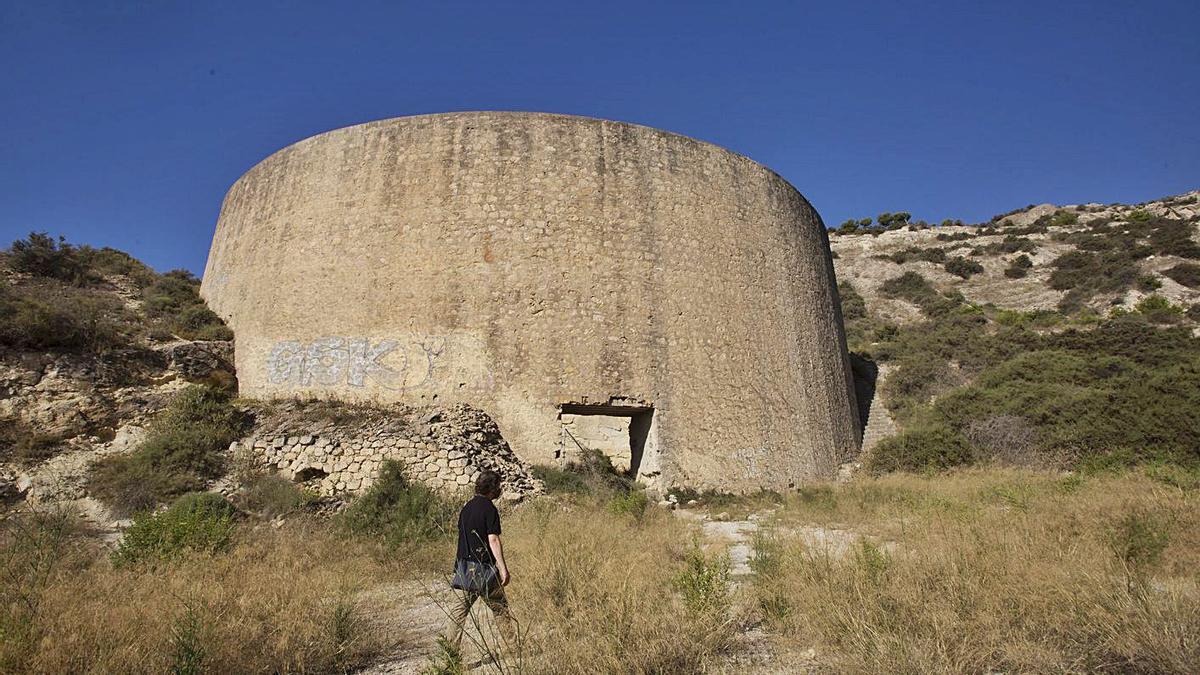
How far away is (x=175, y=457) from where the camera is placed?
8.29 m

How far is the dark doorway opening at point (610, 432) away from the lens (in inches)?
384

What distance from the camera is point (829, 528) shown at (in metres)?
7.72

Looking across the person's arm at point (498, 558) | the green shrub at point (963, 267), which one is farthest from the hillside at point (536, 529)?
the green shrub at point (963, 267)

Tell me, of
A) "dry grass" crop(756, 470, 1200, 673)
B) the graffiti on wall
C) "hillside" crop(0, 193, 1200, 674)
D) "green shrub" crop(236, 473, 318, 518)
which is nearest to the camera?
"dry grass" crop(756, 470, 1200, 673)

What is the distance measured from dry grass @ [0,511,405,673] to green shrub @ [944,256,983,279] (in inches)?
1518

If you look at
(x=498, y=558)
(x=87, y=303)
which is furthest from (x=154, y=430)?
(x=498, y=558)

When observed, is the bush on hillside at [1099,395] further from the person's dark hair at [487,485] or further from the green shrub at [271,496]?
the green shrub at [271,496]

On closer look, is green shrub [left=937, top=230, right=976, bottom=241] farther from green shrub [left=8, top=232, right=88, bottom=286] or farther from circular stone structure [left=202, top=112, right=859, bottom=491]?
green shrub [left=8, top=232, right=88, bottom=286]

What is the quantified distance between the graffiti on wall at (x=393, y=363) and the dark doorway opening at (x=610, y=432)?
1456 mm

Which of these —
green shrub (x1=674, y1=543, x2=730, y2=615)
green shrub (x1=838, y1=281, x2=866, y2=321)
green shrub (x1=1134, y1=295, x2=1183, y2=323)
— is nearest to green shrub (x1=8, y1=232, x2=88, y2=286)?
green shrub (x1=674, y1=543, x2=730, y2=615)

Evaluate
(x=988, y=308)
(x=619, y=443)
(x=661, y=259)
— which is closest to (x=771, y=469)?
(x=619, y=443)

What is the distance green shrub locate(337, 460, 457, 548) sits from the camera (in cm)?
684

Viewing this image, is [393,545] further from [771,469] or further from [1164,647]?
[771,469]

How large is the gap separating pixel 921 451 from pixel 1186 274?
24.9 metres
